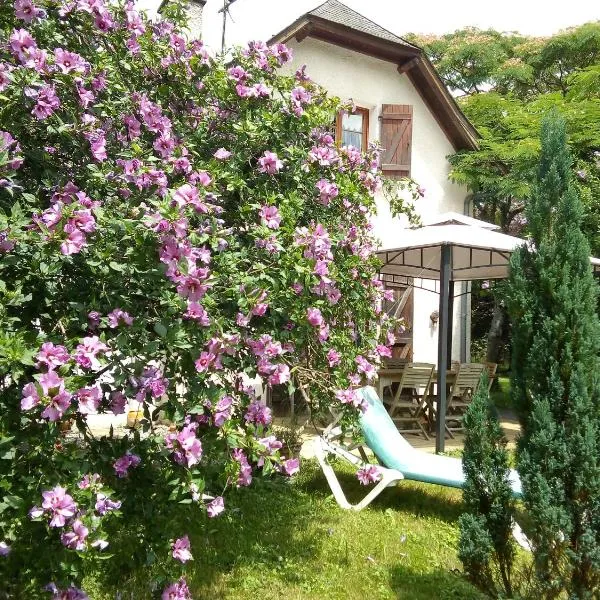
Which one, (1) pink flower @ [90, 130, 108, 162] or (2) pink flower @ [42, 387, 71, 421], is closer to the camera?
(2) pink flower @ [42, 387, 71, 421]

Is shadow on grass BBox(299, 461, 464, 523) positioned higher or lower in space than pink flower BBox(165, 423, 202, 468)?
lower

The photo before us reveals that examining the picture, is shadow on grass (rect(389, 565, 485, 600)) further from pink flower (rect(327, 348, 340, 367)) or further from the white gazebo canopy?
the white gazebo canopy

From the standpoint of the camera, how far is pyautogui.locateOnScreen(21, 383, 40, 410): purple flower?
2.04 meters

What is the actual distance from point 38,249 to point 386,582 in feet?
9.38

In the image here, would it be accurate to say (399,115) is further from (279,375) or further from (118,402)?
(118,402)

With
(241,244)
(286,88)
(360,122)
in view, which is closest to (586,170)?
(360,122)

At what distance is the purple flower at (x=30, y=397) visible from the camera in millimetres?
2035

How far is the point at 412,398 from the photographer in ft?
32.3

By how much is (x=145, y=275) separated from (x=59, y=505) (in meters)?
0.80

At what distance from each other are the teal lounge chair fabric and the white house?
6044 mm

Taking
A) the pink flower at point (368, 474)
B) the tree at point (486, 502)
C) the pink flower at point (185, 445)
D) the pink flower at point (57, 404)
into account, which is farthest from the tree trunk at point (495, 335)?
the pink flower at point (57, 404)

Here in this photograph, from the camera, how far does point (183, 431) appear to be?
2.53 meters

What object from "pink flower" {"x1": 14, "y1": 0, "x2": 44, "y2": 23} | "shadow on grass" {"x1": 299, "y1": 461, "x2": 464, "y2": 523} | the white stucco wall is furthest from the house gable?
"pink flower" {"x1": 14, "y1": 0, "x2": 44, "y2": 23}

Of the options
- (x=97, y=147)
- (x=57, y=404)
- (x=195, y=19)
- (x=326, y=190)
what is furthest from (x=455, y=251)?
(x=57, y=404)
